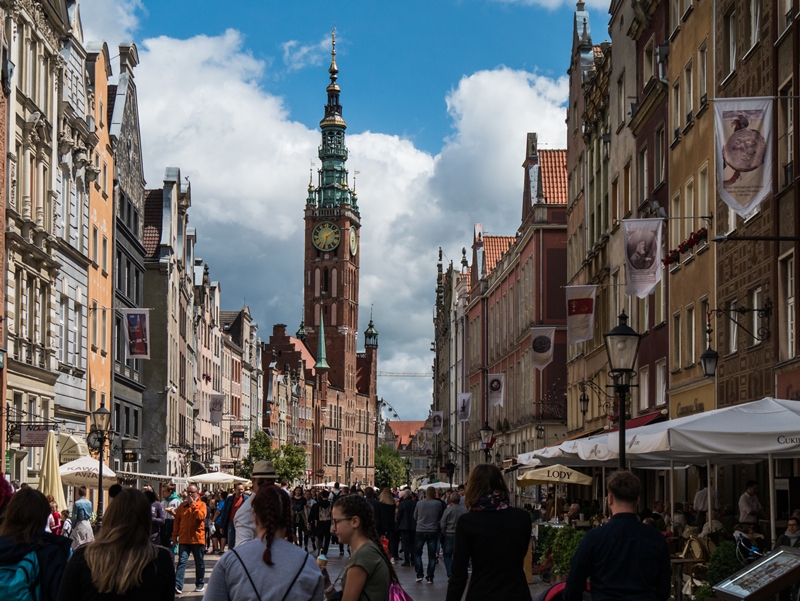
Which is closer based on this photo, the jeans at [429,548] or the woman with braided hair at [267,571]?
the woman with braided hair at [267,571]

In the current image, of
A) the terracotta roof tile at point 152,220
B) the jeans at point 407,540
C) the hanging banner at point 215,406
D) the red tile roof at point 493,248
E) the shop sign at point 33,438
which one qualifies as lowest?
the jeans at point 407,540

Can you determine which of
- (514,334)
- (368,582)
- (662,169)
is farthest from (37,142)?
(514,334)

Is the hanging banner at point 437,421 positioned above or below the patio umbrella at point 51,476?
above

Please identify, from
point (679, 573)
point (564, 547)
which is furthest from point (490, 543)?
point (564, 547)

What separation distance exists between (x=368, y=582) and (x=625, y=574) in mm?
1388

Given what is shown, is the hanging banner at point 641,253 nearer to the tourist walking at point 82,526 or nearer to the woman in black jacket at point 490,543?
the tourist walking at point 82,526

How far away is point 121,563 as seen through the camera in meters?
6.04

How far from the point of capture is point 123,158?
48812 millimetres

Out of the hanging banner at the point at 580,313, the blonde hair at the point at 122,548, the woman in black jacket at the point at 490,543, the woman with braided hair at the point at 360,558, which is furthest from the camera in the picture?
the hanging banner at the point at 580,313

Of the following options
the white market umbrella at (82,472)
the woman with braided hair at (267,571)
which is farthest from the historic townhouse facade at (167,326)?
the woman with braided hair at (267,571)

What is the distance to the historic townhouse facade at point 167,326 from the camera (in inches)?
2207

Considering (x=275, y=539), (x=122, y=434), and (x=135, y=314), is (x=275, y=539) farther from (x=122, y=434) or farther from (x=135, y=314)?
(x=122, y=434)

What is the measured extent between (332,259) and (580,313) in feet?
479

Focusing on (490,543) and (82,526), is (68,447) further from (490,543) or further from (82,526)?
(490,543)
